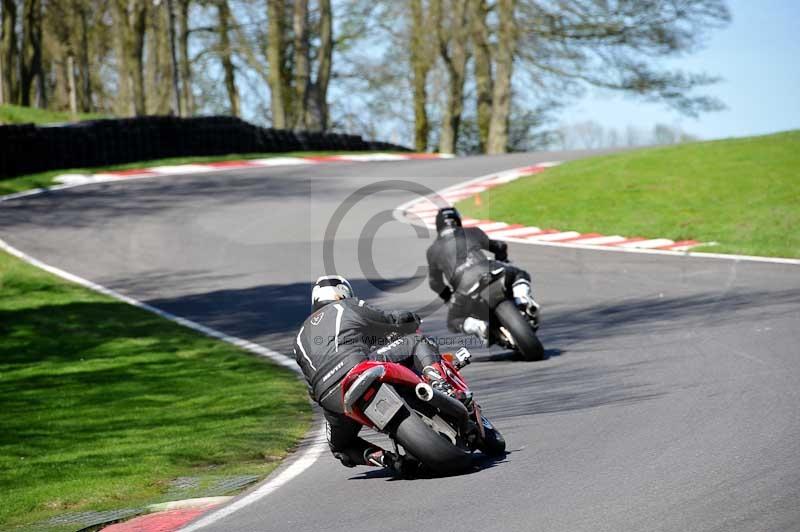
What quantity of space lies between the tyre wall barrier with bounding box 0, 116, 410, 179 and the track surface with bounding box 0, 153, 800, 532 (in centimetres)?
217

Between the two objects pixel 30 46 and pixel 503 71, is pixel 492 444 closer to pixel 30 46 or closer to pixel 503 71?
pixel 503 71

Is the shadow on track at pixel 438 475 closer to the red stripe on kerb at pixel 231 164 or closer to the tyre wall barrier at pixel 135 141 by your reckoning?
the tyre wall barrier at pixel 135 141

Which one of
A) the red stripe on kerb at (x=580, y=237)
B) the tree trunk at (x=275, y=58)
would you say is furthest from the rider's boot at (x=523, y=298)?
the tree trunk at (x=275, y=58)

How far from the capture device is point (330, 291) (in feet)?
23.4

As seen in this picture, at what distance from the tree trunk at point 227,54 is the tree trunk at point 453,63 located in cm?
988

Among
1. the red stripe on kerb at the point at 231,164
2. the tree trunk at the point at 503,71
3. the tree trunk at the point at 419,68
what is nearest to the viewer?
the red stripe on kerb at the point at 231,164

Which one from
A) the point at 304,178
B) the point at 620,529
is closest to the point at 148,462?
the point at 620,529

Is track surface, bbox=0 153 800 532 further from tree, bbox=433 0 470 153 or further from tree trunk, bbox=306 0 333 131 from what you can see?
tree, bbox=433 0 470 153

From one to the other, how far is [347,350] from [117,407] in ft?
14.0

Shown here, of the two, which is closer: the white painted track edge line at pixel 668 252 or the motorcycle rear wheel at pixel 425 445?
the motorcycle rear wheel at pixel 425 445

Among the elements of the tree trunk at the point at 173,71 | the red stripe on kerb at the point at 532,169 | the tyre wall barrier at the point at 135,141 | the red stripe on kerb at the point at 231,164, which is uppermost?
the tree trunk at the point at 173,71

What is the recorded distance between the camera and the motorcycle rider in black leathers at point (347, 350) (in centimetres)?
683

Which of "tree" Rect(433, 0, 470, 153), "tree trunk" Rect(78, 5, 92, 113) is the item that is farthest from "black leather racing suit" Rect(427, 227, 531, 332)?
"tree trunk" Rect(78, 5, 92, 113)

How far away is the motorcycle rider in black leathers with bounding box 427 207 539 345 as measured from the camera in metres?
10.8
